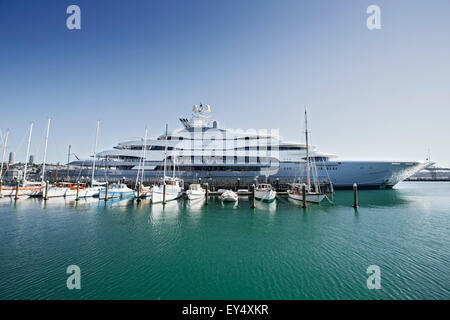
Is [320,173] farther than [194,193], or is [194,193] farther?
[320,173]

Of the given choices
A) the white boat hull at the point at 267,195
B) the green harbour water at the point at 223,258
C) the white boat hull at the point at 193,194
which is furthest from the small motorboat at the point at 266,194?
the green harbour water at the point at 223,258

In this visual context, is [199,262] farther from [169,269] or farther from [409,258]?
[409,258]

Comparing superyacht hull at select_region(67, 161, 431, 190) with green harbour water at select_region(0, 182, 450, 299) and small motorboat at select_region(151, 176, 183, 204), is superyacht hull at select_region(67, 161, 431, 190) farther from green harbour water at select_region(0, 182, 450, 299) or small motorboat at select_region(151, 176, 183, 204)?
green harbour water at select_region(0, 182, 450, 299)

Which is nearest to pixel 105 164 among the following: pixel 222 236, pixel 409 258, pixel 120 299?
pixel 222 236

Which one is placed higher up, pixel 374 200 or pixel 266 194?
pixel 266 194

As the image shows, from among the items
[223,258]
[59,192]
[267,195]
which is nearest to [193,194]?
[267,195]

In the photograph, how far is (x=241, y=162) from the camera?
35.5m

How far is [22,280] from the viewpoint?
653 centimetres

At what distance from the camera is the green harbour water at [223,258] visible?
6.04m

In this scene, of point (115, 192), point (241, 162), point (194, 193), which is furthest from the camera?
point (241, 162)

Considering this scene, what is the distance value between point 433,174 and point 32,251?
160584 mm

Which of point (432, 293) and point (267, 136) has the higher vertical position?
point (267, 136)

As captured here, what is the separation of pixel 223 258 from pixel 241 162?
27576 millimetres

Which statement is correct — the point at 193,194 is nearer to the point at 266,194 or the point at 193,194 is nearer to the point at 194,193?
the point at 194,193
